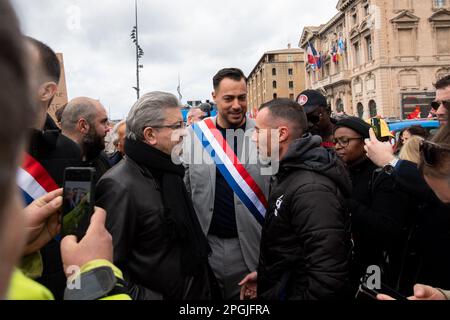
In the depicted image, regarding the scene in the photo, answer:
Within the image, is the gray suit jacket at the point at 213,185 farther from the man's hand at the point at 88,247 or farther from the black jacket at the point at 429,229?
the man's hand at the point at 88,247

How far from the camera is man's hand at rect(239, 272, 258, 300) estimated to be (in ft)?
8.92

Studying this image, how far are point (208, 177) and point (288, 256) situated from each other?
112 cm

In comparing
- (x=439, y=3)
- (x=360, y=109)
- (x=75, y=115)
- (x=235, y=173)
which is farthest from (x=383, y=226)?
(x=439, y=3)

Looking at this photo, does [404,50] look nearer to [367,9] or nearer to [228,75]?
[367,9]

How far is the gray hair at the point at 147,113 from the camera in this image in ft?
7.59

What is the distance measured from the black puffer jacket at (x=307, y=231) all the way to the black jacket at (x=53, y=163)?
3.62ft

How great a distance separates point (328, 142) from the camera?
3.98m

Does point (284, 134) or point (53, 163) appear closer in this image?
point (53, 163)

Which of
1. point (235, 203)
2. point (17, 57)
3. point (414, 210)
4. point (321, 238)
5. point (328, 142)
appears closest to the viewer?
point (17, 57)

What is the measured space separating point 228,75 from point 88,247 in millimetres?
2616

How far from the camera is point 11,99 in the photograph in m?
0.44

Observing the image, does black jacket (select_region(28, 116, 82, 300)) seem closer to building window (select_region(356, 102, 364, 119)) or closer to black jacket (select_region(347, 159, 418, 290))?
black jacket (select_region(347, 159, 418, 290))

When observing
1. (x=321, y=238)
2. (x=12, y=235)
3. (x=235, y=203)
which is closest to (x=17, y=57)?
(x=12, y=235)

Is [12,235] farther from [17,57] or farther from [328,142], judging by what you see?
[328,142]
